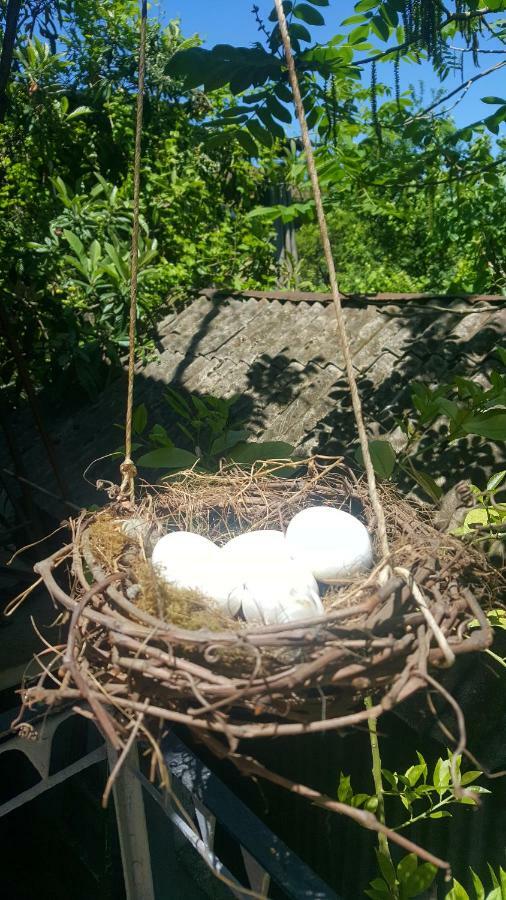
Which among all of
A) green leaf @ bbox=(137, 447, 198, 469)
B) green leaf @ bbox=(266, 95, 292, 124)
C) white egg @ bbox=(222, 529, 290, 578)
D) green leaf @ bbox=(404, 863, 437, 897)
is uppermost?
green leaf @ bbox=(266, 95, 292, 124)

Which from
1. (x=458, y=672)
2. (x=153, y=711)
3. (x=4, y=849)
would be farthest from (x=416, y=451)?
(x=4, y=849)

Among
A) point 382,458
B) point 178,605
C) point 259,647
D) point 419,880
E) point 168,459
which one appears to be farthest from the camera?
point 168,459

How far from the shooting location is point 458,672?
1646mm

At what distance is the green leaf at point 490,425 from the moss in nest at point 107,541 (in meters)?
0.95

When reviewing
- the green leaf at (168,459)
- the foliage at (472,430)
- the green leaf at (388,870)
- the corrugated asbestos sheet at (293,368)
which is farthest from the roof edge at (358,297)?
the green leaf at (388,870)

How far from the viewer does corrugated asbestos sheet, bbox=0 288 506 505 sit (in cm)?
262

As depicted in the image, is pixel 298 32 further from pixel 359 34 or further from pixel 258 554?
pixel 258 554

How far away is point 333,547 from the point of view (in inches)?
47.7

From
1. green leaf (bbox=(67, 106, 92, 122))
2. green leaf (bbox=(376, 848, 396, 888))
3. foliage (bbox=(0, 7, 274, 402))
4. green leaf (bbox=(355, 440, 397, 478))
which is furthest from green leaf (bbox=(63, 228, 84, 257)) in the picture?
green leaf (bbox=(376, 848, 396, 888))

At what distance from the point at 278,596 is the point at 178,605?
166mm

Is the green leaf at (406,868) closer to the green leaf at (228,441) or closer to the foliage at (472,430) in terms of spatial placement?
the foliage at (472,430)

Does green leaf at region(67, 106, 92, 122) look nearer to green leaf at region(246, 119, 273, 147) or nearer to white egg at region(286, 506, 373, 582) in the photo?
green leaf at region(246, 119, 273, 147)

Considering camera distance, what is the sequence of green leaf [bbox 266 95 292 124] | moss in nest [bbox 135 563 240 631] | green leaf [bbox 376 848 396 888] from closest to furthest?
moss in nest [bbox 135 563 240 631] → green leaf [bbox 376 848 396 888] → green leaf [bbox 266 95 292 124]

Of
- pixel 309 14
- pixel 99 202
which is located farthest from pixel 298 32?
pixel 99 202
